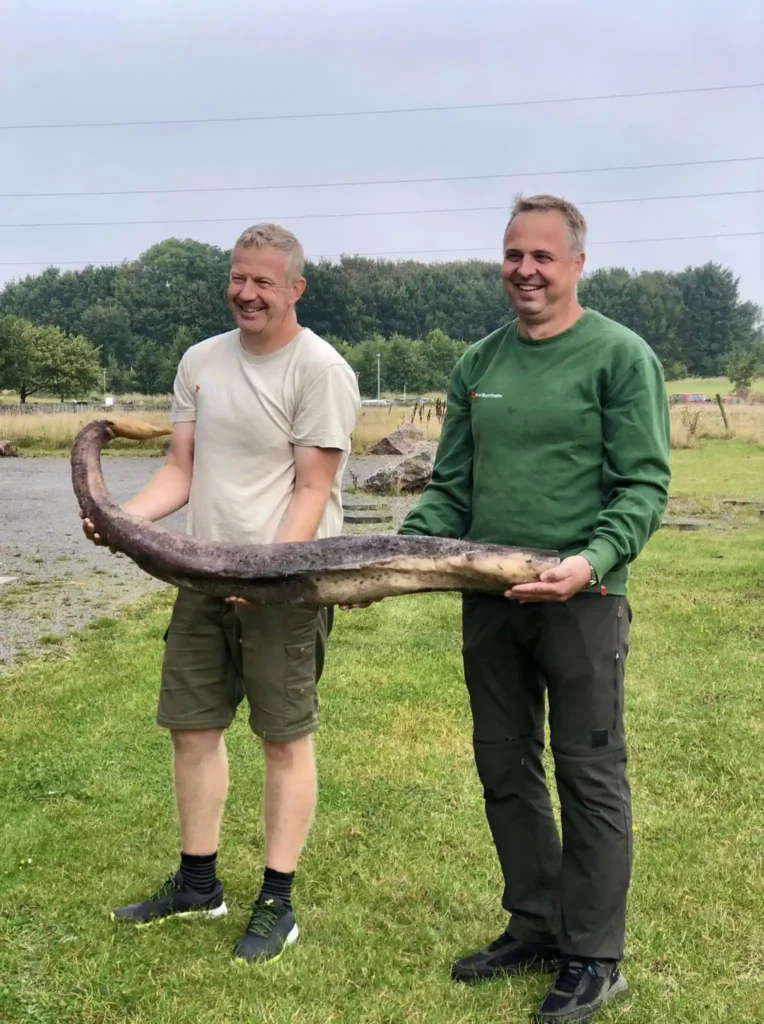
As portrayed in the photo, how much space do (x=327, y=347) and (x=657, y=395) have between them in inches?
45.8

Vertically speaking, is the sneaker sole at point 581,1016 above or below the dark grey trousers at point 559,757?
below

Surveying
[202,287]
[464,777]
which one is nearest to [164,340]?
[202,287]

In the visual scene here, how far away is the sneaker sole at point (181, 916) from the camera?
378 cm

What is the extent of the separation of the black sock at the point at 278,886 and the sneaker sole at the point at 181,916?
0.24 meters

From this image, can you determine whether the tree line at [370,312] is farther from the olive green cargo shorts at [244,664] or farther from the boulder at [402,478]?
the olive green cargo shorts at [244,664]

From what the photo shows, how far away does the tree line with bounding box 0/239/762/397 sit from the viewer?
7188cm

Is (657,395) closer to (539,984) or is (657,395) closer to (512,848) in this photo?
→ (512,848)

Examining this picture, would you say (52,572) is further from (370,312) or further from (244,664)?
(370,312)

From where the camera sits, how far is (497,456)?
3.27 m

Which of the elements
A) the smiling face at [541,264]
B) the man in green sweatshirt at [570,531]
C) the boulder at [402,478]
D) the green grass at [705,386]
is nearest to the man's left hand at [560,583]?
the man in green sweatshirt at [570,531]

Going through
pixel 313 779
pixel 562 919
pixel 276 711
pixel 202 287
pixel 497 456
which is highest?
pixel 202 287

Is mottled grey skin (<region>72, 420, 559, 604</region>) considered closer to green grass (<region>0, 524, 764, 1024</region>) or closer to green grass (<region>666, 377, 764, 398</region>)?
green grass (<region>0, 524, 764, 1024</region>)

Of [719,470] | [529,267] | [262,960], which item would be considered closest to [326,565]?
[529,267]

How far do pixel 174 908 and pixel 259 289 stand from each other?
2.30 metres
